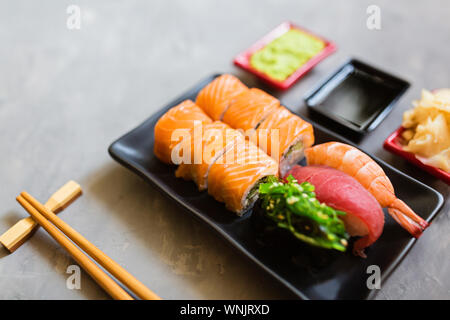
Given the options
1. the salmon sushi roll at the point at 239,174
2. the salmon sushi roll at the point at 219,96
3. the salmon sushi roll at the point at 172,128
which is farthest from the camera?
the salmon sushi roll at the point at 219,96

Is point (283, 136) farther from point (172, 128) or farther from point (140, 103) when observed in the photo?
point (140, 103)

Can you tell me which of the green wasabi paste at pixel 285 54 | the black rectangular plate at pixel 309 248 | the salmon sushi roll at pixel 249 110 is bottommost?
the black rectangular plate at pixel 309 248

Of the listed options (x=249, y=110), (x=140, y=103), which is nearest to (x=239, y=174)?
(x=249, y=110)

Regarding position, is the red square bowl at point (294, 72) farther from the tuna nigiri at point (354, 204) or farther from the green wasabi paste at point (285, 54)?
the tuna nigiri at point (354, 204)

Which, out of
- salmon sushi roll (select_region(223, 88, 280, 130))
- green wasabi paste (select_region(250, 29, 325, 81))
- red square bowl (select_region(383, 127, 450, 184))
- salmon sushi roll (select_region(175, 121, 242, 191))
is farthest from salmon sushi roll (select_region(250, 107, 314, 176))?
green wasabi paste (select_region(250, 29, 325, 81))

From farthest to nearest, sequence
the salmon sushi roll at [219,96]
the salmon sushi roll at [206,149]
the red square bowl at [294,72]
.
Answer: the red square bowl at [294,72] < the salmon sushi roll at [219,96] < the salmon sushi roll at [206,149]

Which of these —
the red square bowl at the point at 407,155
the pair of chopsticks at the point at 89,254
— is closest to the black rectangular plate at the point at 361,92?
the red square bowl at the point at 407,155

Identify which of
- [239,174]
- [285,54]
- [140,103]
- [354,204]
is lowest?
[354,204]
